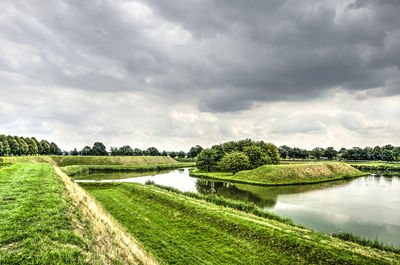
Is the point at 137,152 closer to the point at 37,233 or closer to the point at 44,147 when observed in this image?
the point at 44,147

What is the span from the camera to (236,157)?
59.9 m

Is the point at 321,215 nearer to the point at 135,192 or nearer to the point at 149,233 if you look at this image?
the point at 149,233

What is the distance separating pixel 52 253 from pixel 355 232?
20412 mm

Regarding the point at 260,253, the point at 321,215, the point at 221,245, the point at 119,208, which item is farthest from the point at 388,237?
the point at 119,208

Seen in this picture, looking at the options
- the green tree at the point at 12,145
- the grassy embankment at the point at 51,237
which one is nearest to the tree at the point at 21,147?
the green tree at the point at 12,145

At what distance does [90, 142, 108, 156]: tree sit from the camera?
438ft

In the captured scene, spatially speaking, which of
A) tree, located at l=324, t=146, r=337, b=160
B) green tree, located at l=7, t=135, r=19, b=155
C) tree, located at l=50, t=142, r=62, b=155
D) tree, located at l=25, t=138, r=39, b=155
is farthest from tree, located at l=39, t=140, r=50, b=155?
tree, located at l=324, t=146, r=337, b=160

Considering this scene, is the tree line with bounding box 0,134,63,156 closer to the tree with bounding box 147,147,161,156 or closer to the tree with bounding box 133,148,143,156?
the tree with bounding box 133,148,143,156

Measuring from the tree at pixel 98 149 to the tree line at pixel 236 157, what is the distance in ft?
291

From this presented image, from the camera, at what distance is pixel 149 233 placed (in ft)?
46.0

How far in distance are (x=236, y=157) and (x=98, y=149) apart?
355 feet

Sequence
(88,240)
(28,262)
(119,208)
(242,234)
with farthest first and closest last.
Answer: (119,208) → (242,234) → (88,240) → (28,262)

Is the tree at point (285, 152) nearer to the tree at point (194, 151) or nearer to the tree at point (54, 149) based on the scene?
the tree at point (194, 151)

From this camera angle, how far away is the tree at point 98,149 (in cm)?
13362
